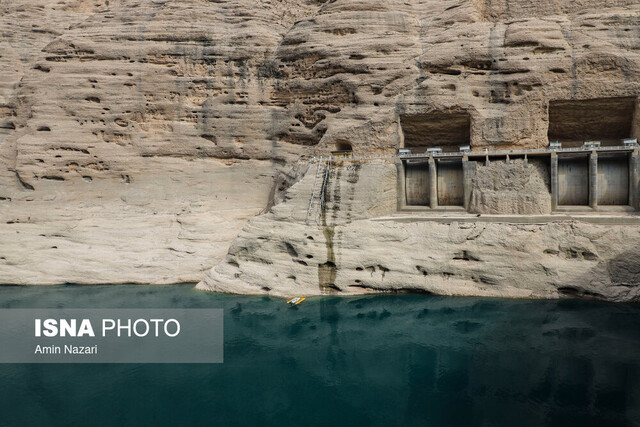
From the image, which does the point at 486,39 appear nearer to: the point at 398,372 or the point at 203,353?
the point at 398,372

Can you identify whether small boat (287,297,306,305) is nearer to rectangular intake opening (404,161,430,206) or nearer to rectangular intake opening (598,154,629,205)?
rectangular intake opening (404,161,430,206)

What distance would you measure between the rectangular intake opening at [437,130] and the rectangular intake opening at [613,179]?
5.91m

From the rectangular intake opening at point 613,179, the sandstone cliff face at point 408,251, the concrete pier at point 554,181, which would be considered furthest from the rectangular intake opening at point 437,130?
the rectangular intake opening at point 613,179

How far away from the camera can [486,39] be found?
2052 cm

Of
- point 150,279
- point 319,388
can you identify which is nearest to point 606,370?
point 319,388

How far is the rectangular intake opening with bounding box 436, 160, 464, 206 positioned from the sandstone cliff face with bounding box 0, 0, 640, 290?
5.26 ft

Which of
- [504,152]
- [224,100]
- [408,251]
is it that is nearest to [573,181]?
[504,152]

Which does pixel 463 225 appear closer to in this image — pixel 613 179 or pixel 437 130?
pixel 437 130

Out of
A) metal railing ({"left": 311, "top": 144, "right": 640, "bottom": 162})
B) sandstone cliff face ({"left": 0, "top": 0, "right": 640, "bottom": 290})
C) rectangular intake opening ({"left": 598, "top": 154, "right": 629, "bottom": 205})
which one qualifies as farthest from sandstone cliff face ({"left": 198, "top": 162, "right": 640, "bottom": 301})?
sandstone cliff face ({"left": 0, "top": 0, "right": 640, "bottom": 290})

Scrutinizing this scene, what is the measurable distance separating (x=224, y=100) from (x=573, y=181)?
18560 millimetres

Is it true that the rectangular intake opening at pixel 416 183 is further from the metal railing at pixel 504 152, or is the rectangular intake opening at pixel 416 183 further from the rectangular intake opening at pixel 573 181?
the rectangular intake opening at pixel 573 181

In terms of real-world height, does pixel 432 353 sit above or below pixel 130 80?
below

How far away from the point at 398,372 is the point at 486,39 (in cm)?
1716

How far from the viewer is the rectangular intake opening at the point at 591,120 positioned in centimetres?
1916
